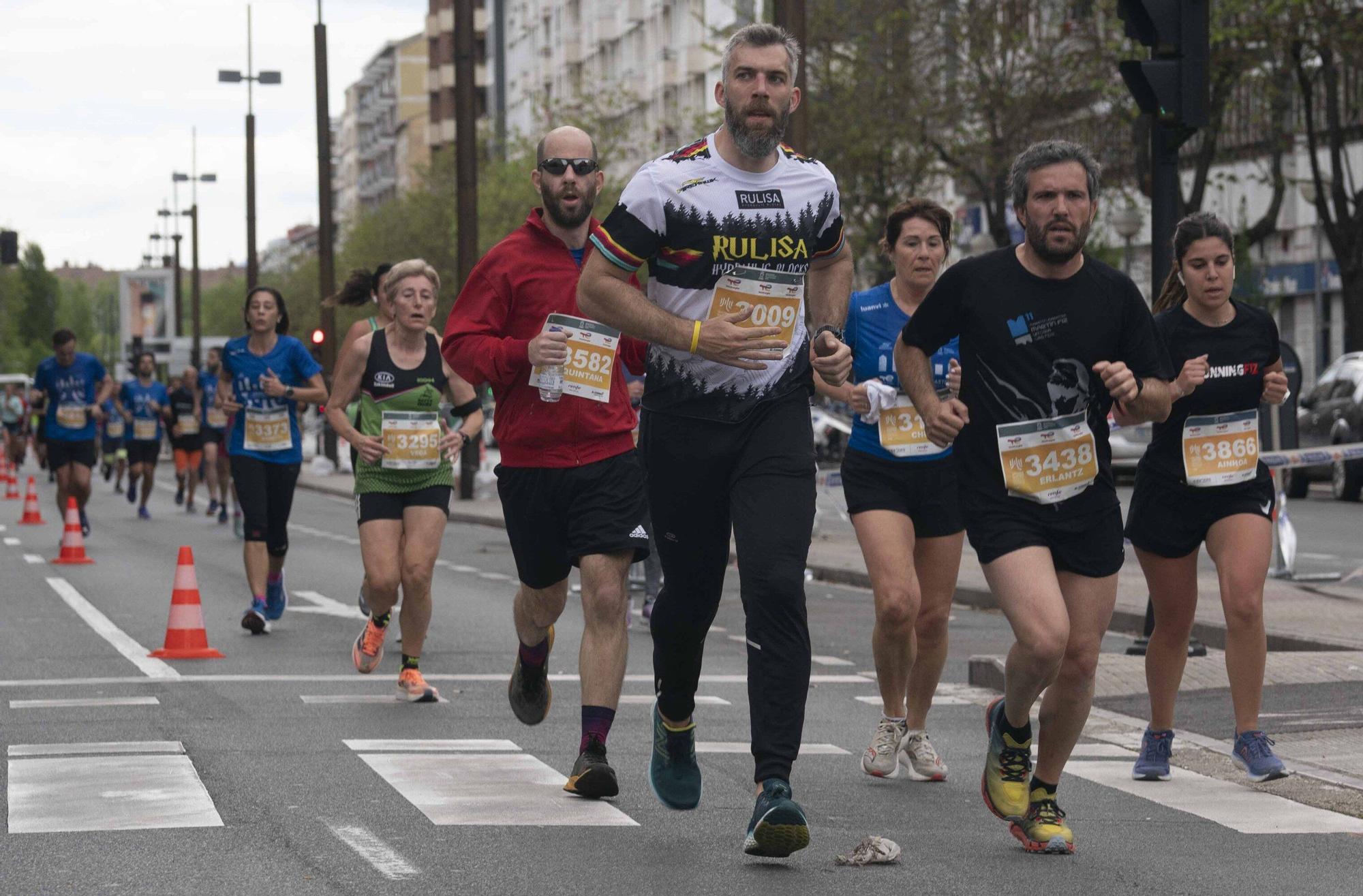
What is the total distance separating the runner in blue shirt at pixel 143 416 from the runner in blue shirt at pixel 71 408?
618cm

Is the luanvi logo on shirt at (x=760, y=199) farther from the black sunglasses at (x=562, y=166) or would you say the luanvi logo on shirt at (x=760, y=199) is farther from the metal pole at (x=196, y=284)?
the metal pole at (x=196, y=284)

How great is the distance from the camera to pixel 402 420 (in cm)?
1062

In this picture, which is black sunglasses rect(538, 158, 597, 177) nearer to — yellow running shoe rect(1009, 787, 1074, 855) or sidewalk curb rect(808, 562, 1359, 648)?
yellow running shoe rect(1009, 787, 1074, 855)

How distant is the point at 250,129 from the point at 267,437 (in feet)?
144

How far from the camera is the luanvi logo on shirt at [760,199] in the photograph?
6.26 m

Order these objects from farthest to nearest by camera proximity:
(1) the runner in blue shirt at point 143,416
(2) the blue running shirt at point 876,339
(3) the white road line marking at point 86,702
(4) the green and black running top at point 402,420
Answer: (1) the runner in blue shirt at point 143,416 < (4) the green and black running top at point 402,420 < (3) the white road line marking at point 86,702 < (2) the blue running shirt at point 876,339

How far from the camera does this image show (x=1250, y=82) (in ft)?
117

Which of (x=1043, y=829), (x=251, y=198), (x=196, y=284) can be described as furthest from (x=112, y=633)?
(x=196, y=284)

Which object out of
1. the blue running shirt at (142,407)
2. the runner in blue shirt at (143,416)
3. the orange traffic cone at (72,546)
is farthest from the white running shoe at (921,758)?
the blue running shirt at (142,407)

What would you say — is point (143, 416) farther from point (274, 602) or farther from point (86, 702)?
point (86, 702)

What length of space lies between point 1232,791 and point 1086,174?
2365 millimetres

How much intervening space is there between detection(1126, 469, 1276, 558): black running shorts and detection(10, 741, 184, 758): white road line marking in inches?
137

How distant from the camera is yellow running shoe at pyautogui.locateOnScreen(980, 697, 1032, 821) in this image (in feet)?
21.1

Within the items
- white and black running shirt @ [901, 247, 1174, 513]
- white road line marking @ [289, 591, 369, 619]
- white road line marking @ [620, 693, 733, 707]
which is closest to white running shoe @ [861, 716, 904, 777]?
white and black running shirt @ [901, 247, 1174, 513]
